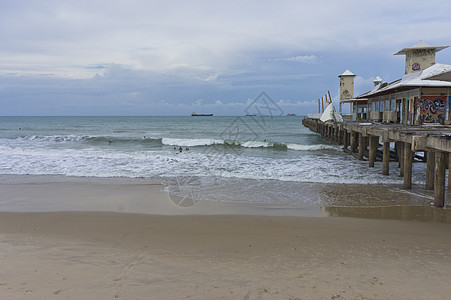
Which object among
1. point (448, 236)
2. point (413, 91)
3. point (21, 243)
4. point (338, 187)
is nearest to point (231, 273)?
point (21, 243)

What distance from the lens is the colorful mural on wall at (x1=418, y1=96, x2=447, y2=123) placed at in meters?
16.4

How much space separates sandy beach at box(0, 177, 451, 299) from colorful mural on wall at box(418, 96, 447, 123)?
37.9 ft

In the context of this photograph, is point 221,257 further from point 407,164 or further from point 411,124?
point 411,124

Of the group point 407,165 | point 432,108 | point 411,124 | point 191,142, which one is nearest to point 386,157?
point 407,165

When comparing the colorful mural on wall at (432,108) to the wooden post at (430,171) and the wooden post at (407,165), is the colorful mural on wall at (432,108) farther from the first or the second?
the wooden post at (407,165)

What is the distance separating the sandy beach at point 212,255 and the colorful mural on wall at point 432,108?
11561 millimetres

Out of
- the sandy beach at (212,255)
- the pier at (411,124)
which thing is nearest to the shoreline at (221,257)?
the sandy beach at (212,255)

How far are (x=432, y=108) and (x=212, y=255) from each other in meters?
16.2

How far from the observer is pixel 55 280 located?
4312mm

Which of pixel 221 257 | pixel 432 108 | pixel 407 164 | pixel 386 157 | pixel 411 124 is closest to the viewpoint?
pixel 221 257

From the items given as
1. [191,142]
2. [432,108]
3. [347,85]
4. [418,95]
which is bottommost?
[191,142]

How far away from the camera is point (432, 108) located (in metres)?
16.5

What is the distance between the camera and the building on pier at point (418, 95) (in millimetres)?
16094

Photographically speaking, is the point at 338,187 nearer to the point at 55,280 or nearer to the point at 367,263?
the point at 367,263
